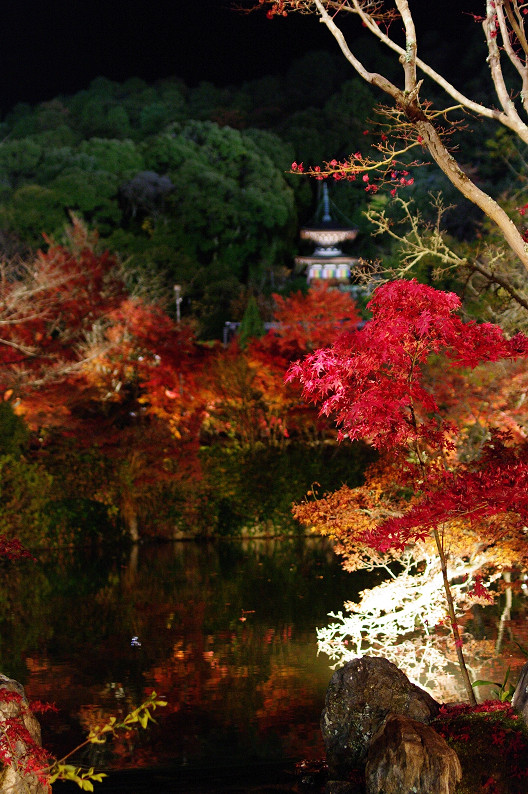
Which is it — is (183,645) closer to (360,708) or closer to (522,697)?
(360,708)

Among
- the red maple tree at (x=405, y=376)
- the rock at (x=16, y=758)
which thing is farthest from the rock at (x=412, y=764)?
the rock at (x=16, y=758)

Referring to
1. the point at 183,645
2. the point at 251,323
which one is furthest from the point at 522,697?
the point at 251,323

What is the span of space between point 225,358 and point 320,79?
30.6m

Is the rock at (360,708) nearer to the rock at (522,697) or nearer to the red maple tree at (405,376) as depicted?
the red maple tree at (405,376)

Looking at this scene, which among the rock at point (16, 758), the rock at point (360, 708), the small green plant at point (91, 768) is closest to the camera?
the small green plant at point (91, 768)

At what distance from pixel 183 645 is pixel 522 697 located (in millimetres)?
4040

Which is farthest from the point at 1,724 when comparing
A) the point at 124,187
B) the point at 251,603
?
the point at 124,187

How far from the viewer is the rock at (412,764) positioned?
4.29 m

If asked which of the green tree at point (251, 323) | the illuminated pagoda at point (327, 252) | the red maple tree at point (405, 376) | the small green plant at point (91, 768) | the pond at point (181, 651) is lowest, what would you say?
the pond at point (181, 651)

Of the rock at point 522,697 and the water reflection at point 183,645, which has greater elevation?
the rock at point 522,697

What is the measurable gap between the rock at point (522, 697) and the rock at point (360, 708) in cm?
48

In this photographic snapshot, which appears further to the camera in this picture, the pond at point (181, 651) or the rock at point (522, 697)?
the pond at point (181, 651)

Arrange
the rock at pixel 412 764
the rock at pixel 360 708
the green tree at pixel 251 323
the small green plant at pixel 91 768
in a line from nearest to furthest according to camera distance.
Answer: the small green plant at pixel 91 768
the rock at pixel 412 764
the rock at pixel 360 708
the green tree at pixel 251 323

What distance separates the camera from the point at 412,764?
4312 mm
